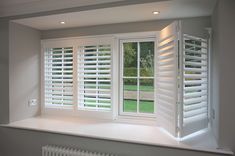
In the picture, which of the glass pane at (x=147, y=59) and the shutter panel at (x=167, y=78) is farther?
the glass pane at (x=147, y=59)

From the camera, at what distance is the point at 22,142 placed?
263cm

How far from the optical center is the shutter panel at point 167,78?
2023mm

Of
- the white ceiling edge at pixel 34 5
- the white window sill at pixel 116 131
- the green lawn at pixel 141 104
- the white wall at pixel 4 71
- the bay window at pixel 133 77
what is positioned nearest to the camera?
the white window sill at pixel 116 131

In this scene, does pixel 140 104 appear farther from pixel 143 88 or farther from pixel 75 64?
pixel 75 64

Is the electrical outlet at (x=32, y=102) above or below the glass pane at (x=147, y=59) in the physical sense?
below

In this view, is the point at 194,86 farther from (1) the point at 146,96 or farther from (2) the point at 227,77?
(1) the point at 146,96

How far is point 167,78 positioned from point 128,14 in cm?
90

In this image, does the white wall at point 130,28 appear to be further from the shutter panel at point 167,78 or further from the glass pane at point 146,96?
the glass pane at point 146,96

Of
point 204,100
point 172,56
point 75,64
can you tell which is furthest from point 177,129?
point 75,64

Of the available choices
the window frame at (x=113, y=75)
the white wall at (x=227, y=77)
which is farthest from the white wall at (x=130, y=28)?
the white wall at (x=227, y=77)

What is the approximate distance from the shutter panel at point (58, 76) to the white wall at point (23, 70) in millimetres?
154

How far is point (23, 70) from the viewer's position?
285 centimetres

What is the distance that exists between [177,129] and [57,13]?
191 centimetres

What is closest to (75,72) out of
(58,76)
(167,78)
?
(58,76)
